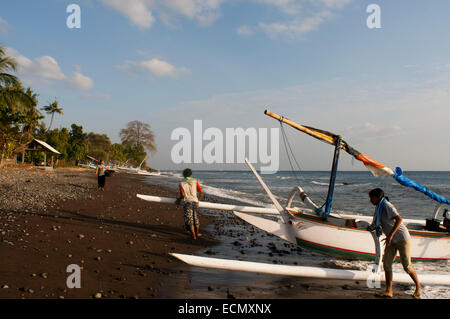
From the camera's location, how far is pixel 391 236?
5055mm

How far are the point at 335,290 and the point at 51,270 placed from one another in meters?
5.52

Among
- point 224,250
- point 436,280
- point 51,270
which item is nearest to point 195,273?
point 224,250

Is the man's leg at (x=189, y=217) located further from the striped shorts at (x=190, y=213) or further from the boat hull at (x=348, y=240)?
the boat hull at (x=348, y=240)

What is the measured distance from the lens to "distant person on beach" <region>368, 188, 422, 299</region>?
5.11m

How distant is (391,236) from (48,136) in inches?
2085

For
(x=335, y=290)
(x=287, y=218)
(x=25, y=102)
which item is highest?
(x=25, y=102)

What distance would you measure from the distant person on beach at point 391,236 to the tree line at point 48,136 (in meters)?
30.9

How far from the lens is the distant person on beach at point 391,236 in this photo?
511 cm

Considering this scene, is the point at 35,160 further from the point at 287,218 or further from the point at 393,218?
the point at 393,218

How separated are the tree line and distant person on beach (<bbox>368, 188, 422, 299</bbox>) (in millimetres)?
30926

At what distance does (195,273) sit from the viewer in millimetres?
6062

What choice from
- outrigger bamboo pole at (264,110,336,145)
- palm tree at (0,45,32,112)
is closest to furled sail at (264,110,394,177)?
outrigger bamboo pole at (264,110,336,145)

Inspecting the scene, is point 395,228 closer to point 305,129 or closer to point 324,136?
point 324,136
